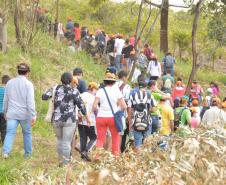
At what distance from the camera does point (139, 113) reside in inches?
394

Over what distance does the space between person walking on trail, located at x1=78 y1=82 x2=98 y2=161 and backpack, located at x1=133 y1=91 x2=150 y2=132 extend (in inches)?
28.0

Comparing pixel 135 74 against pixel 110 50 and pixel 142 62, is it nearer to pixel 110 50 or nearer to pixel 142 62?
pixel 142 62

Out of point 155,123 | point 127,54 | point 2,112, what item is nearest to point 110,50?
point 127,54

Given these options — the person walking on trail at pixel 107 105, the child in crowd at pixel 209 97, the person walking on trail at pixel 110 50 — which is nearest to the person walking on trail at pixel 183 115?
the person walking on trail at pixel 107 105

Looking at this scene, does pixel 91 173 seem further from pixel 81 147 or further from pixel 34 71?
pixel 34 71

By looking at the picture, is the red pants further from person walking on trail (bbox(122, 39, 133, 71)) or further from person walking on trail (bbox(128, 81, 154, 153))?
person walking on trail (bbox(122, 39, 133, 71))

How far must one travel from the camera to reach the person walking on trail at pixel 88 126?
10203mm

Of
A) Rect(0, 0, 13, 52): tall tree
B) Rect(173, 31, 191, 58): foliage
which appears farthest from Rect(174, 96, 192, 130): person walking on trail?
Rect(173, 31, 191, 58): foliage

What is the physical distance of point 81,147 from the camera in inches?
415

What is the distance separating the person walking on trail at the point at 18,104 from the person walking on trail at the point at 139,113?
64.8 inches

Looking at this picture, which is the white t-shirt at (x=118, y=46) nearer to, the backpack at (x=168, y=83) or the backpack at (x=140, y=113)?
the backpack at (x=168, y=83)

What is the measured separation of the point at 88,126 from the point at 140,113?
91cm

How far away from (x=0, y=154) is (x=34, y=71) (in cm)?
613

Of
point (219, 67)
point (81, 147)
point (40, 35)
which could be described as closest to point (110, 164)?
point (81, 147)
